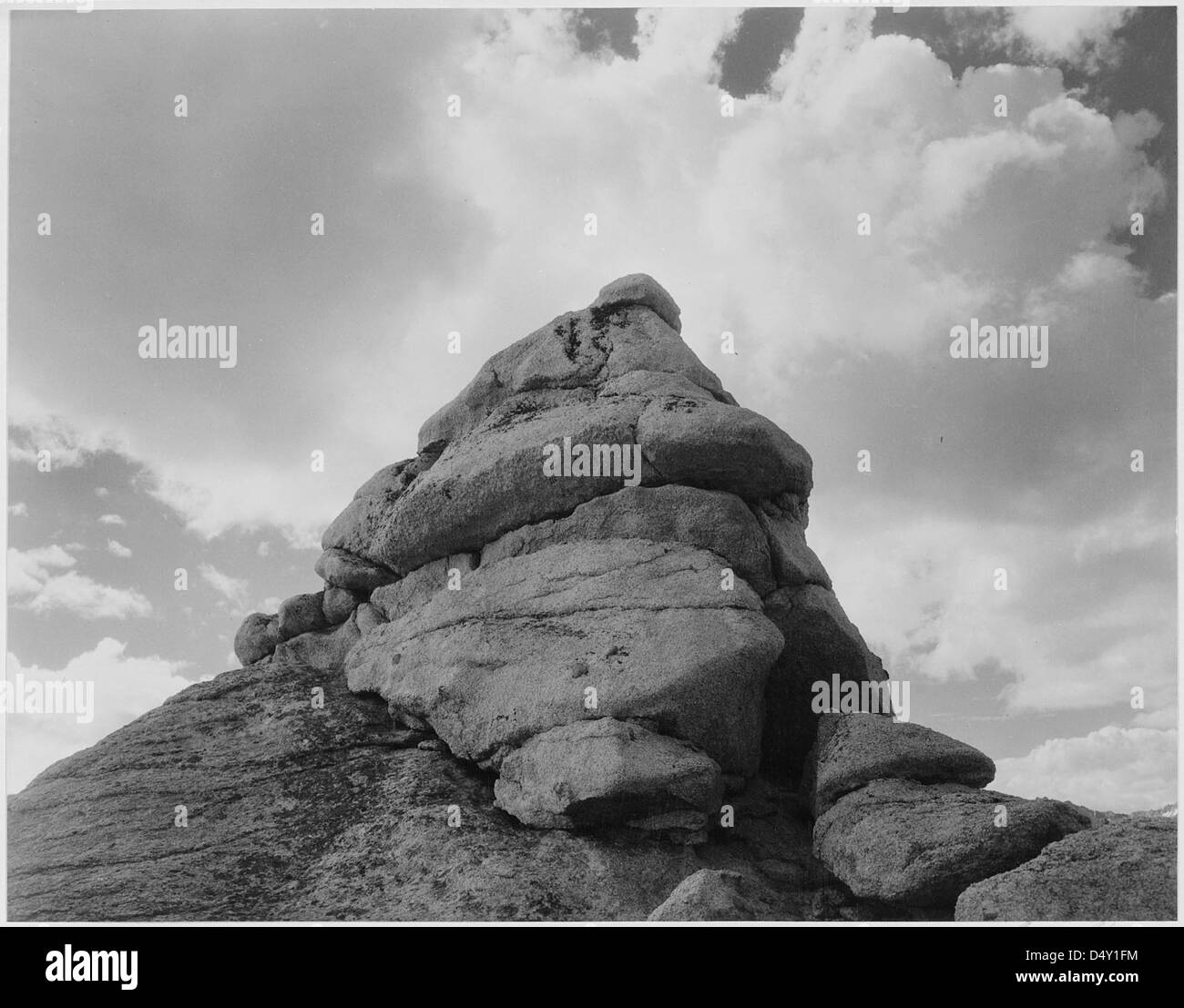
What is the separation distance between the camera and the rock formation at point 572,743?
51.7ft

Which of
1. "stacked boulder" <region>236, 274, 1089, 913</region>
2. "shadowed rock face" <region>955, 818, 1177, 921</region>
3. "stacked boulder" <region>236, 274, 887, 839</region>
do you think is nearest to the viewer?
"shadowed rock face" <region>955, 818, 1177, 921</region>

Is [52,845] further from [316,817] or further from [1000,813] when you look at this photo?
[1000,813]

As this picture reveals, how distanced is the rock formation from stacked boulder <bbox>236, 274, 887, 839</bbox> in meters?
0.06

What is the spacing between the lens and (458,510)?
861 inches

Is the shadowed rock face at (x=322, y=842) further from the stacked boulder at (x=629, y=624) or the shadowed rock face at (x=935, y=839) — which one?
the shadowed rock face at (x=935, y=839)

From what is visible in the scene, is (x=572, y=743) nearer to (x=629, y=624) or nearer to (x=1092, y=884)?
(x=629, y=624)

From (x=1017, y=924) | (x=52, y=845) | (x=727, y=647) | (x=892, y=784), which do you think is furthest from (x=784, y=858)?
(x=52, y=845)

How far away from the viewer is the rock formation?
15758 mm

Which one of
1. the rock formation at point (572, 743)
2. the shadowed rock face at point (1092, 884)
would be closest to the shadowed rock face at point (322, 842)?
the rock formation at point (572, 743)

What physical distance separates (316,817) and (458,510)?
6.78m

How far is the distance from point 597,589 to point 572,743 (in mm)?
3158

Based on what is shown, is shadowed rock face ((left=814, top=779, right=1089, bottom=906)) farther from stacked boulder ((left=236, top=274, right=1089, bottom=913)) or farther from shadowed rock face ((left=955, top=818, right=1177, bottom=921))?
shadowed rock face ((left=955, top=818, right=1177, bottom=921))

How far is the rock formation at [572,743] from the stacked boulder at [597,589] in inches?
2.3

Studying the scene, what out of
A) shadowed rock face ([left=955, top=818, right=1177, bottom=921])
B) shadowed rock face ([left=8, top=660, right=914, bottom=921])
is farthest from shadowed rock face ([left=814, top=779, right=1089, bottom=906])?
shadowed rock face ([left=955, top=818, right=1177, bottom=921])
